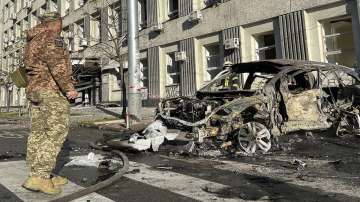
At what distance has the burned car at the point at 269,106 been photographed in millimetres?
8031

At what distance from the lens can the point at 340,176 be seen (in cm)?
A: 588

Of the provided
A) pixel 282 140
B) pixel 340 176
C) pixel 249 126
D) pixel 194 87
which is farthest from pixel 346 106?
pixel 194 87

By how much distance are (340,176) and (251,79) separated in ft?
17.8

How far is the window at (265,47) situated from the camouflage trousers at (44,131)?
15.3 meters

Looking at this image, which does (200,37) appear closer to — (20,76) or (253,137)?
(253,137)

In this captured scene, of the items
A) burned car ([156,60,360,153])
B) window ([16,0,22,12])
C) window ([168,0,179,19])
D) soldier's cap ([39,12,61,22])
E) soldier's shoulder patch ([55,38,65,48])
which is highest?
window ([16,0,22,12])

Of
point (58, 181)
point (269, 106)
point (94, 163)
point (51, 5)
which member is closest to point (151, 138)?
point (94, 163)

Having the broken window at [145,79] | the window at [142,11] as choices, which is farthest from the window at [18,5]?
the broken window at [145,79]

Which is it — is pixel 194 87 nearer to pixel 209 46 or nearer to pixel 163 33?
pixel 209 46

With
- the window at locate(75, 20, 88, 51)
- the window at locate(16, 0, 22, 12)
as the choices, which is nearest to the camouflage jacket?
the window at locate(75, 20, 88, 51)

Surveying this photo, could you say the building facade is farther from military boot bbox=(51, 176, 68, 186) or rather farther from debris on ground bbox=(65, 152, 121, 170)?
military boot bbox=(51, 176, 68, 186)

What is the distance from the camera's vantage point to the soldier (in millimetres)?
5094

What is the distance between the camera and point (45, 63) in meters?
5.17

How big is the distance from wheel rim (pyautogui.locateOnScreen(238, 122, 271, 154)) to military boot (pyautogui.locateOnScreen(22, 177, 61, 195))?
12.7ft
